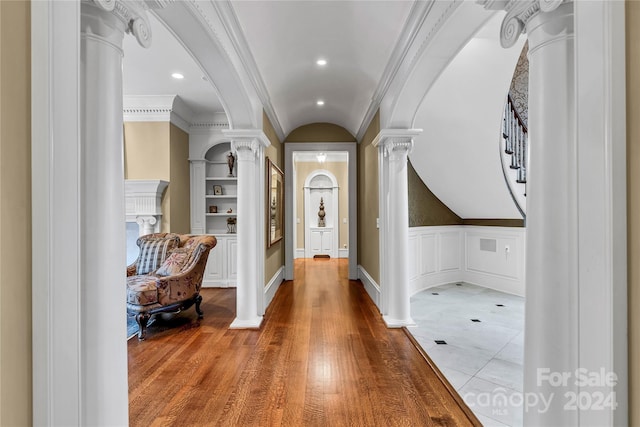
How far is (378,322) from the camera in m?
3.30

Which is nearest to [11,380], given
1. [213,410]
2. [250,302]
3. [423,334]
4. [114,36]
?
A: [114,36]

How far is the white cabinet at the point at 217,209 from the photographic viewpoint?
507 cm

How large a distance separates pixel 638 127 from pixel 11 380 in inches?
65.5

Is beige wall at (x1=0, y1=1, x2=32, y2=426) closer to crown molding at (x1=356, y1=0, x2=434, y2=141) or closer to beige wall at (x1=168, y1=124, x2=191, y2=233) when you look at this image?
crown molding at (x1=356, y1=0, x2=434, y2=141)

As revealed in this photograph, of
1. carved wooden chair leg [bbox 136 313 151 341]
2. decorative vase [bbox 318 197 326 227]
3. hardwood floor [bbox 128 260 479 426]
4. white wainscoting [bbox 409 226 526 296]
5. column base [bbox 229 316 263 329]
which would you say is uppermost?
decorative vase [bbox 318 197 326 227]

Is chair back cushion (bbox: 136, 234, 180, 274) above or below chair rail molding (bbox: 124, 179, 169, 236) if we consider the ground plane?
below

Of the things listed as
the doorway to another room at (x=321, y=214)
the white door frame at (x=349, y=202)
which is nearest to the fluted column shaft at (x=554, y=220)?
the white door frame at (x=349, y=202)


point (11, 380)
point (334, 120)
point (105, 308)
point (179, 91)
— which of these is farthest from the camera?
point (334, 120)

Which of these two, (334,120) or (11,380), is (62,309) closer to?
(11,380)

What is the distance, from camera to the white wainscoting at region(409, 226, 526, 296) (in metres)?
4.42

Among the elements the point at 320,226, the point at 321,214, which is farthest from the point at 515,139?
the point at 320,226

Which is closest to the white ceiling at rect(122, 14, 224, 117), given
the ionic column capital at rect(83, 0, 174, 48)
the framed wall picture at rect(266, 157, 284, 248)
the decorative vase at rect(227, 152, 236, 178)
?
the decorative vase at rect(227, 152, 236, 178)

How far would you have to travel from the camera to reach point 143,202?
429 centimetres

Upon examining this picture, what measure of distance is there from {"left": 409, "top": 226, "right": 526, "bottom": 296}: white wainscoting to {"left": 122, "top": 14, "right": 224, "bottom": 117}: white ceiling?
374 cm
